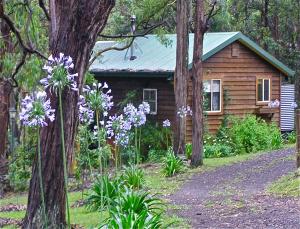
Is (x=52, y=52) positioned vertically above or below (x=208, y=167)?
above

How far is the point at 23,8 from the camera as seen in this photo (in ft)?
44.9

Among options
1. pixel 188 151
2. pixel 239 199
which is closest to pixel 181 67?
pixel 188 151

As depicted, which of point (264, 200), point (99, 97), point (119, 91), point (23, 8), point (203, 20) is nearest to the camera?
point (99, 97)

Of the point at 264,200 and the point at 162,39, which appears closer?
the point at 264,200

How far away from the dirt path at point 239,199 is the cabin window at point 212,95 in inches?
325

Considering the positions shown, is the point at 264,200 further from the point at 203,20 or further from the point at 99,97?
the point at 203,20

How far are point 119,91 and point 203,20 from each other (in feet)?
39.5

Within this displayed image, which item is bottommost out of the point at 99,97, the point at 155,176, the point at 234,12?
the point at 155,176

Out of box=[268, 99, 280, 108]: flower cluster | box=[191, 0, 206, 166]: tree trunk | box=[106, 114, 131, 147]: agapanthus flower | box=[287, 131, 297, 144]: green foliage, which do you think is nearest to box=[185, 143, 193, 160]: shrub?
box=[191, 0, 206, 166]: tree trunk

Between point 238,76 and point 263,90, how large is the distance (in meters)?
1.97

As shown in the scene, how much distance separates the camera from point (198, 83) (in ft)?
65.0

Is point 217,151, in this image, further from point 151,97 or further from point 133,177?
point 133,177

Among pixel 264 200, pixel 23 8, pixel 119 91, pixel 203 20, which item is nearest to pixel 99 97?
pixel 264 200

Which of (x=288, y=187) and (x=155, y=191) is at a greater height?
(x=288, y=187)
